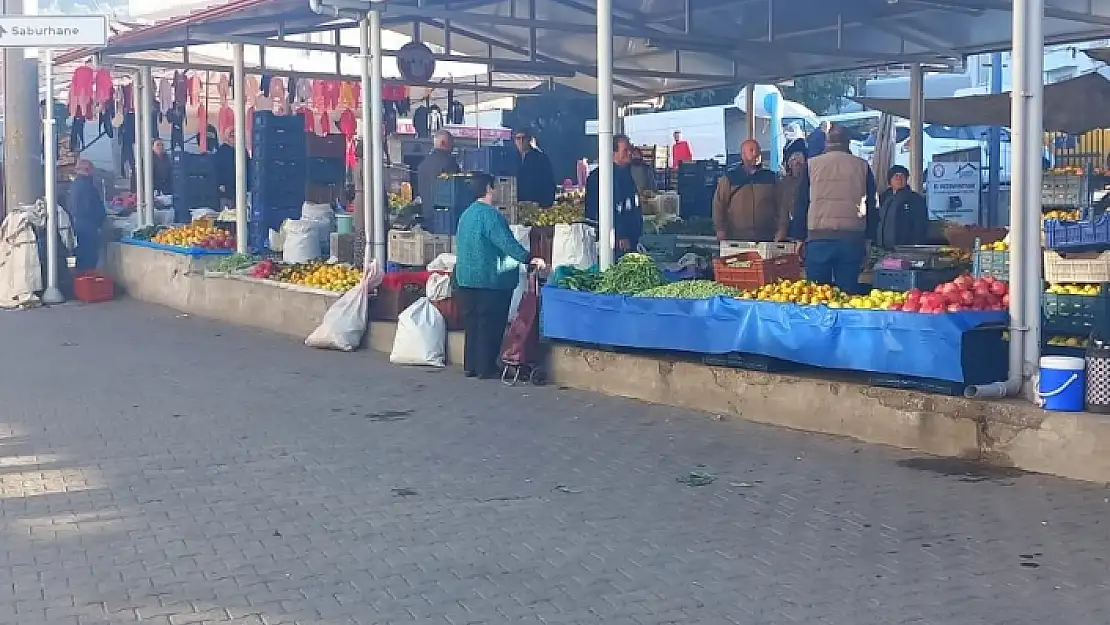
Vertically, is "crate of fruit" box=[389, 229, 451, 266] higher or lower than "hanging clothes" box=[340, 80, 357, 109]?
lower

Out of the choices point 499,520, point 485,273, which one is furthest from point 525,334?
point 499,520

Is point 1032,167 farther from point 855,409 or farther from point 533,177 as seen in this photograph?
point 533,177

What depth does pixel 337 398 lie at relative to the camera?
10.8 metres

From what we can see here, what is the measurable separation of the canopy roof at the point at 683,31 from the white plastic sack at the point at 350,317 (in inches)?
107

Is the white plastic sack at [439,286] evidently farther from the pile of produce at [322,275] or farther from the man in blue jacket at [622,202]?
the pile of produce at [322,275]

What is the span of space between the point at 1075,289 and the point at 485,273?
4.82m

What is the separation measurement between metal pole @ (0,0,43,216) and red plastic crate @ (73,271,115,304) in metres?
1.41

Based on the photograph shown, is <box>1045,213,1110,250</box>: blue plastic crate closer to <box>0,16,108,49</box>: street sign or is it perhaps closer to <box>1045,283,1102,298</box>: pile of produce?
<box>1045,283,1102,298</box>: pile of produce

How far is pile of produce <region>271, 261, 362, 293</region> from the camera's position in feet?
47.7

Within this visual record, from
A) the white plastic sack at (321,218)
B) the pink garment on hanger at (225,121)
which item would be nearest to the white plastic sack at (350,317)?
the white plastic sack at (321,218)

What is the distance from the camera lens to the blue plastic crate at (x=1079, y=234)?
27.2 ft

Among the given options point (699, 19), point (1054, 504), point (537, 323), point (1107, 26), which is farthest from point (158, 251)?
point (1054, 504)

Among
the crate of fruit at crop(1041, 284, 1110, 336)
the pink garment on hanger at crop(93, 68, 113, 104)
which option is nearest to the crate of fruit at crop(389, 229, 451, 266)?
the crate of fruit at crop(1041, 284, 1110, 336)

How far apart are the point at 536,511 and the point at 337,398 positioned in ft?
13.1
